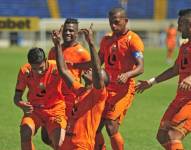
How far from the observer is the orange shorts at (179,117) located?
7066 millimetres

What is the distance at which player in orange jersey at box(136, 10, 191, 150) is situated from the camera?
23.0ft

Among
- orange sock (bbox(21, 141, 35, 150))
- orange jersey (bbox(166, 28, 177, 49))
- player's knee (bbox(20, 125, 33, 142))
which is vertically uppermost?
player's knee (bbox(20, 125, 33, 142))

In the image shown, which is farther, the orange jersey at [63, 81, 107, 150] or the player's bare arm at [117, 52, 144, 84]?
the player's bare arm at [117, 52, 144, 84]

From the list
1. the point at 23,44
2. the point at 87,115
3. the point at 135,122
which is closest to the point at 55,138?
the point at 87,115

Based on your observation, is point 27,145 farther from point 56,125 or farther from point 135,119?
point 135,119

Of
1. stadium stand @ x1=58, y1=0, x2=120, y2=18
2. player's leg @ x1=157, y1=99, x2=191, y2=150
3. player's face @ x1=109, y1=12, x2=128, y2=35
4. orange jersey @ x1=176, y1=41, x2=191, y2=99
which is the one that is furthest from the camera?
stadium stand @ x1=58, y1=0, x2=120, y2=18

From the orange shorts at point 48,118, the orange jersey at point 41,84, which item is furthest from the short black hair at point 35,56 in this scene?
the orange shorts at point 48,118

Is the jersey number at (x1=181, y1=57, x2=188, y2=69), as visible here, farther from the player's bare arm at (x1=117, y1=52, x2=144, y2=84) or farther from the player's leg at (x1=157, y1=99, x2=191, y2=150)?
the player's bare arm at (x1=117, y1=52, x2=144, y2=84)

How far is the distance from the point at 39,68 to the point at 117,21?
4.57 feet

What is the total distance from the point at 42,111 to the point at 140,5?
42.0 meters

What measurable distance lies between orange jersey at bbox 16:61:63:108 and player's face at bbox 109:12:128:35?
1074 millimetres

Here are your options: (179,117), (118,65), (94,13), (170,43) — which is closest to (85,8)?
(94,13)

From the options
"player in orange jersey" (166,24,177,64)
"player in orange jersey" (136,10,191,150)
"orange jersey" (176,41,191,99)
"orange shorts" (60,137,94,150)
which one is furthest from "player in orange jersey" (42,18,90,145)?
"player in orange jersey" (166,24,177,64)

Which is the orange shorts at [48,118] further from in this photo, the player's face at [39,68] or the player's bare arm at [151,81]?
the player's bare arm at [151,81]
